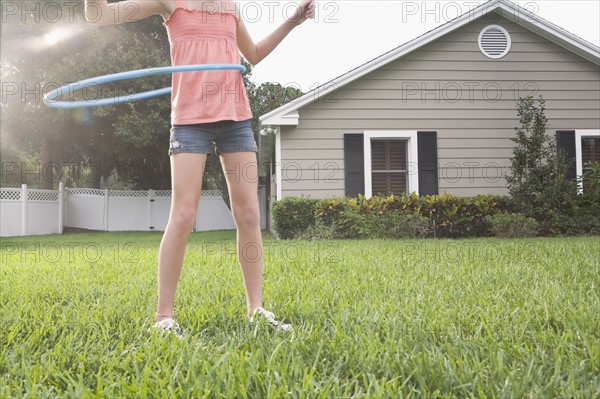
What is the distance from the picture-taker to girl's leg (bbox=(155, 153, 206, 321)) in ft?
7.02

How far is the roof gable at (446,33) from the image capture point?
905 cm

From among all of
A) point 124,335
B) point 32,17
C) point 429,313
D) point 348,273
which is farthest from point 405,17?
point 32,17

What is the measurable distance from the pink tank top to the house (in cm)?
678

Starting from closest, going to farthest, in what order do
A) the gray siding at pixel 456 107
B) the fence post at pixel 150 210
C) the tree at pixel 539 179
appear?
the tree at pixel 539 179 < the gray siding at pixel 456 107 < the fence post at pixel 150 210

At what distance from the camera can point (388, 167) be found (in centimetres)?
938

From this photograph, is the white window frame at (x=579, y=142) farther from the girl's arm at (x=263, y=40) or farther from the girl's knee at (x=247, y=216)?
the girl's knee at (x=247, y=216)

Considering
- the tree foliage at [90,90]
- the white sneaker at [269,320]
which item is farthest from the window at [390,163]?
the tree foliage at [90,90]

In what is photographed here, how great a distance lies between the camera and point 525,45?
380 inches

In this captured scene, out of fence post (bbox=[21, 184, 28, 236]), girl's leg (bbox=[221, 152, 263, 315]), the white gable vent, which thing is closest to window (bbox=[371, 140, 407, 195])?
the white gable vent

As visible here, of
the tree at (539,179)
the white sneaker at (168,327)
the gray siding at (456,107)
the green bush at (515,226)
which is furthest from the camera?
the gray siding at (456,107)

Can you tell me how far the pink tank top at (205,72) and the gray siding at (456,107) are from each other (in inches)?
273

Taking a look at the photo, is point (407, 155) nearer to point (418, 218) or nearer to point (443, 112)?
point (443, 112)

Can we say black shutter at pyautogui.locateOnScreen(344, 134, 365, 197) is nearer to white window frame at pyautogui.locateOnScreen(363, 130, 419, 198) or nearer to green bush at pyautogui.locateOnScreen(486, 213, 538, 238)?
white window frame at pyautogui.locateOnScreen(363, 130, 419, 198)

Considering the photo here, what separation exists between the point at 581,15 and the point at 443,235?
3.92 metres
